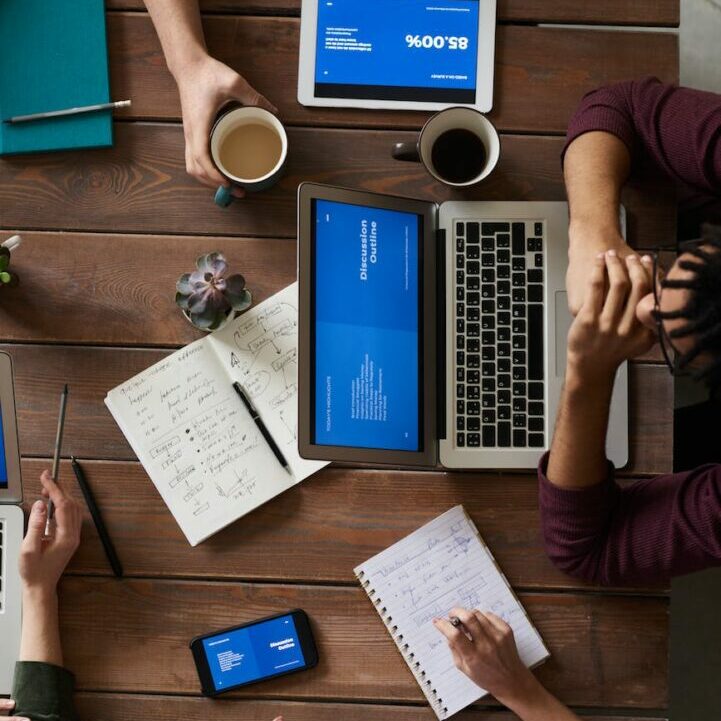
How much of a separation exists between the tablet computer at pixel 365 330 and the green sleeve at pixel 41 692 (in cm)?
49

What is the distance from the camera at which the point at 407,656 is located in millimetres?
1174

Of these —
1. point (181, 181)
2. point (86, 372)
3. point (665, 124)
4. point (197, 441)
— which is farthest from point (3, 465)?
point (665, 124)

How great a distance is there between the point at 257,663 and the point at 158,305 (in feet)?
1.84

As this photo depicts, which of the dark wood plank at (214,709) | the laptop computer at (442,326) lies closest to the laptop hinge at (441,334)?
the laptop computer at (442,326)

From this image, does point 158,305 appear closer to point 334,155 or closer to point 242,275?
point 242,275

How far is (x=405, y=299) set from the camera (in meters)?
1.16

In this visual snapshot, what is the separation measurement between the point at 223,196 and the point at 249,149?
8cm

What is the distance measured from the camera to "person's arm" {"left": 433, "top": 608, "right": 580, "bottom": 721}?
1125mm

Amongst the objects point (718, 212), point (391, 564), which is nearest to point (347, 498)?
point (391, 564)

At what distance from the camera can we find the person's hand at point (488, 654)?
113cm

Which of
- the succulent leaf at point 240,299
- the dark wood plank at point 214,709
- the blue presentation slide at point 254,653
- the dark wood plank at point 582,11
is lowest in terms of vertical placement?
the dark wood plank at point 214,709

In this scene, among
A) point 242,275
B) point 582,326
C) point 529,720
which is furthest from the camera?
point 242,275

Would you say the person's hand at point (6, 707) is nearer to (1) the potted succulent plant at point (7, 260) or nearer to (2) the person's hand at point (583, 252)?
(1) the potted succulent plant at point (7, 260)

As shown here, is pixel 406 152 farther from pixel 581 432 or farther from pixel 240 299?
pixel 581 432
